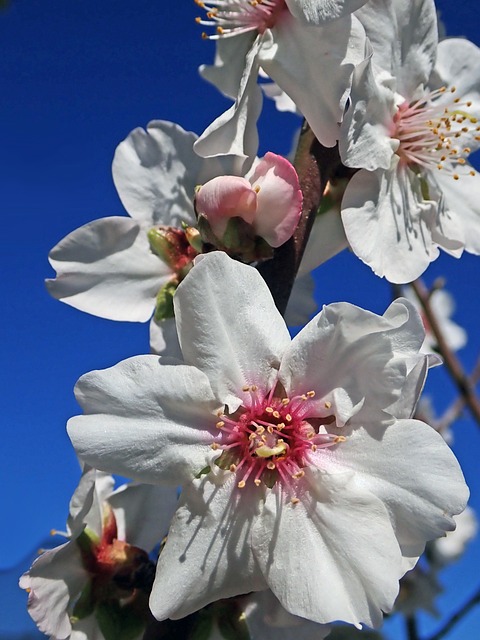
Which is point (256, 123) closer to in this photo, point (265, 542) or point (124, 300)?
point (124, 300)

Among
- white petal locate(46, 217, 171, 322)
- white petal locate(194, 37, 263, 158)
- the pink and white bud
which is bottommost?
white petal locate(46, 217, 171, 322)

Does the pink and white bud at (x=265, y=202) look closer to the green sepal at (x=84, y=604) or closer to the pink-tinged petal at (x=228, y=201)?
the pink-tinged petal at (x=228, y=201)

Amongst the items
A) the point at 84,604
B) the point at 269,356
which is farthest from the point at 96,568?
the point at 269,356

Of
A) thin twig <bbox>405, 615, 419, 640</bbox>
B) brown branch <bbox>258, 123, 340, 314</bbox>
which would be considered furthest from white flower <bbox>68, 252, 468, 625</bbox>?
thin twig <bbox>405, 615, 419, 640</bbox>

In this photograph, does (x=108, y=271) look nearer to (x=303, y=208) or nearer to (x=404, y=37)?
(x=303, y=208)

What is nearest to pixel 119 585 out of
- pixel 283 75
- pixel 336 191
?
pixel 336 191

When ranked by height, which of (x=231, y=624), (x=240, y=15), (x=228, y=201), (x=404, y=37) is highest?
(x=240, y=15)

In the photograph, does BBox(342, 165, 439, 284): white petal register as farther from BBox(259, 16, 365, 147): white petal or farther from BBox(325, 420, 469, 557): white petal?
BBox(325, 420, 469, 557): white petal
